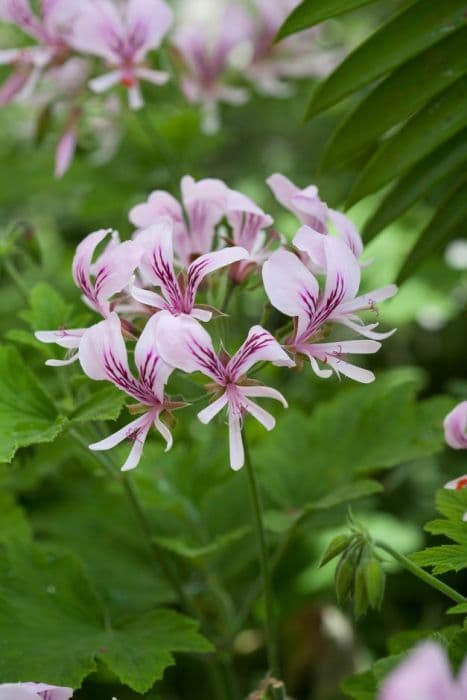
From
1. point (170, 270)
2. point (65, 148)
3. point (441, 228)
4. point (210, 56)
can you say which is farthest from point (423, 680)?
point (210, 56)

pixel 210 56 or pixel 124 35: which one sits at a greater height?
pixel 124 35

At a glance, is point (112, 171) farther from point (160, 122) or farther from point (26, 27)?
point (26, 27)

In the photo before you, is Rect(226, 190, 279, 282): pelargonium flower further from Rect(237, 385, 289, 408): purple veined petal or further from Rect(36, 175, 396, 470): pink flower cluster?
Rect(237, 385, 289, 408): purple veined petal

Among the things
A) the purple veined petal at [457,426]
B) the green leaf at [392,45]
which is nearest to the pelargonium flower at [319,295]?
the purple veined petal at [457,426]

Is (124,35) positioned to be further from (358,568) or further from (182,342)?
(358,568)

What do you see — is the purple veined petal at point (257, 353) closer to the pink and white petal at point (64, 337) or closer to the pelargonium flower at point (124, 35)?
the pink and white petal at point (64, 337)

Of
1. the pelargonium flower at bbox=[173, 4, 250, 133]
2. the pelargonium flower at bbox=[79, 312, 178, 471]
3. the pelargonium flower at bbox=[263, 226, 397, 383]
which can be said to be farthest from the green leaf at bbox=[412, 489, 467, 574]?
the pelargonium flower at bbox=[173, 4, 250, 133]

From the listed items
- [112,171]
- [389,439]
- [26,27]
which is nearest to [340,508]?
[389,439]
